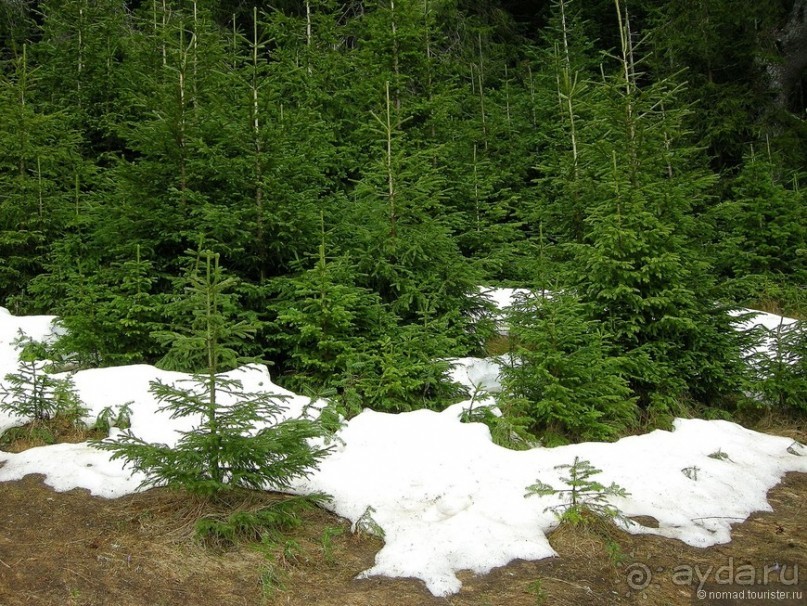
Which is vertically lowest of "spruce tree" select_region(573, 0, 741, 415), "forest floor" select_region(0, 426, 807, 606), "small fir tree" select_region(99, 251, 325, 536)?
"forest floor" select_region(0, 426, 807, 606)

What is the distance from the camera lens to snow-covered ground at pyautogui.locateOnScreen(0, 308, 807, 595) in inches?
141

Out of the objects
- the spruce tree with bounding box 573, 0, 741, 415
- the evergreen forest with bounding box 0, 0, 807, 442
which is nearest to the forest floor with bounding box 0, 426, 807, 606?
the evergreen forest with bounding box 0, 0, 807, 442

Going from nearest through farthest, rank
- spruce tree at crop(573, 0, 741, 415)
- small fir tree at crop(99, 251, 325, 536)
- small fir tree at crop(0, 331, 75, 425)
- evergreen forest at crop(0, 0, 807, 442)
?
small fir tree at crop(99, 251, 325, 536) → small fir tree at crop(0, 331, 75, 425) → evergreen forest at crop(0, 0, 807, 442) → spruce tree at crop(573, 0, 741, 415)

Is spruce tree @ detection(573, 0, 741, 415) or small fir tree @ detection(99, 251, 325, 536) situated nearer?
small fir tree @ detection(99, 251, 325, 536)

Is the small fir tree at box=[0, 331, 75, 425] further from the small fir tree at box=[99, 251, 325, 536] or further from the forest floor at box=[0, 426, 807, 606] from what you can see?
the small fir tree at box=[99, 251, 325, 536]

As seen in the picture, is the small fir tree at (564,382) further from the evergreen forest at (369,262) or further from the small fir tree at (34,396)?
the small fir tree at (34,396)

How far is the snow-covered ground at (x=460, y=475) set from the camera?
3574 millimetres

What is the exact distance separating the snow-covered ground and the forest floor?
0.50 ft

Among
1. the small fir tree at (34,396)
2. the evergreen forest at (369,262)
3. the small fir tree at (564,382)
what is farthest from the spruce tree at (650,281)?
the small fir tree at (34,396)

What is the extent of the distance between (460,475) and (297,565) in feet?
5.19

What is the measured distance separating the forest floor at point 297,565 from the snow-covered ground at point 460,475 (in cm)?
15

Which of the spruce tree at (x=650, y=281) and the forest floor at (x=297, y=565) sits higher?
the spruce tree at (x=650, y=281)

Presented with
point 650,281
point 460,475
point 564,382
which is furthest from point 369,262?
point 650,281

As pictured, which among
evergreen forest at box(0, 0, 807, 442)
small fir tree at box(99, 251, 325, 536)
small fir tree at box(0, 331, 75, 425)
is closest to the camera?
small fir tree at box(99, 251, 325, 536)
